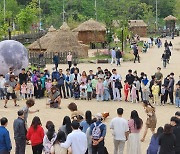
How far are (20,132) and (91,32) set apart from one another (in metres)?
41.1

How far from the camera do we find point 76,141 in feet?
33.8

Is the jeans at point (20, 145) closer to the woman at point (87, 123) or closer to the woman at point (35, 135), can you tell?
the woman at point (35, 135)

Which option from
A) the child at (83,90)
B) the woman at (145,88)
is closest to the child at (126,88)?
the woman at (145,88)

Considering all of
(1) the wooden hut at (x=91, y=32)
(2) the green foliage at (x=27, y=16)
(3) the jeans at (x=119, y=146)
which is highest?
(2) the green foliage at (x=27, y=16)

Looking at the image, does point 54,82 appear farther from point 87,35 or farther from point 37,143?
point 87,35

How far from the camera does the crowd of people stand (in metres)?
10.3

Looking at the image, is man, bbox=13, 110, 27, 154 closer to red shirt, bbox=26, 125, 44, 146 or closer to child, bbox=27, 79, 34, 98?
red shirt, bbox=26, 125, 44, 146

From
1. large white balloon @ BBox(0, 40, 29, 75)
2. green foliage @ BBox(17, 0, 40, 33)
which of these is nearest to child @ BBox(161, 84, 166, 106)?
large white balloon @ BBox(0, 40, 29, 75)

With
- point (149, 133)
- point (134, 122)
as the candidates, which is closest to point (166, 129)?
point (134, 122)

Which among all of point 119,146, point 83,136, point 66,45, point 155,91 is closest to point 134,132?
point 119,146

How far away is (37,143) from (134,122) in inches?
101

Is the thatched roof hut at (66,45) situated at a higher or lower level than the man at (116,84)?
higher

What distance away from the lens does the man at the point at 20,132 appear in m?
11.9

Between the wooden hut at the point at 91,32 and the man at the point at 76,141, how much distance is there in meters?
41.2
